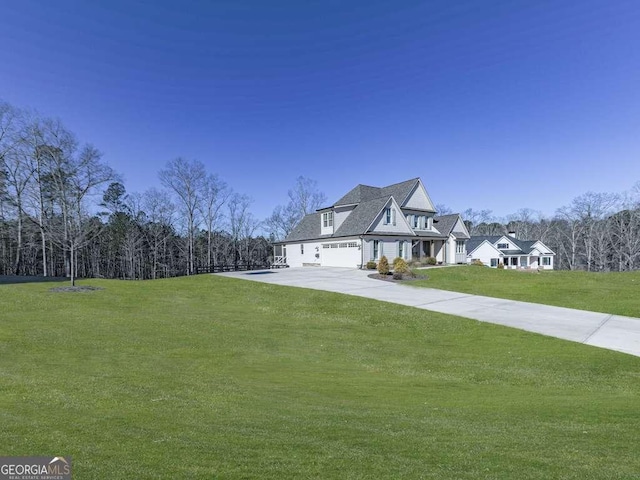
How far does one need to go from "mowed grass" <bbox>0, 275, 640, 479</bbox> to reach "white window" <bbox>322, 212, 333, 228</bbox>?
2531 centimetres

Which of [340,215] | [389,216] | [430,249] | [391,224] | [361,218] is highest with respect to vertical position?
[340,215]

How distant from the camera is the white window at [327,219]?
4025 cm

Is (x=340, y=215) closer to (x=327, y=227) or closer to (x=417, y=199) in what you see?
(x=327, y=227)

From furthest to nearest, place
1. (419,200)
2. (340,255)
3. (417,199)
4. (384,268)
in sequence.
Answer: (419,200), (417,199), (340,255), (384,268)

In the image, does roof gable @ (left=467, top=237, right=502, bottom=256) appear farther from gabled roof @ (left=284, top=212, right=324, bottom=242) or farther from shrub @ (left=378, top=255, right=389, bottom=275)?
shrub @ (left=378, top=255, right=389, bottom=275)

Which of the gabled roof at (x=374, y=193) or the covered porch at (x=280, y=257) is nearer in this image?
the gabled roof at (x=374, y=193)

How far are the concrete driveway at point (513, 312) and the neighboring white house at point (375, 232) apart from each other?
29.4ft

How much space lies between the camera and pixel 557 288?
2411 centimetres

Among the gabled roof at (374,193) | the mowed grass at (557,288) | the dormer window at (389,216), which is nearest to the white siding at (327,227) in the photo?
the gabled roof at (374,193)

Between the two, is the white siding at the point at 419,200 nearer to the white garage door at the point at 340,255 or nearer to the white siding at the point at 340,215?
the white siding at the point at 340,215

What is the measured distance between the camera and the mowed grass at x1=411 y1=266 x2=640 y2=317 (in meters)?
19.2

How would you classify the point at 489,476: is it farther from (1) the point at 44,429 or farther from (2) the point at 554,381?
(2) the point at 554,381

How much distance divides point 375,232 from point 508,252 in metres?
40.7

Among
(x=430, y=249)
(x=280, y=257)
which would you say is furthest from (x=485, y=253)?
(x=280, y=257)
